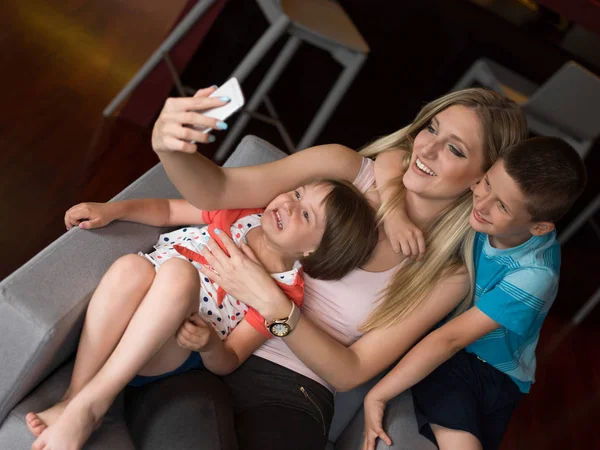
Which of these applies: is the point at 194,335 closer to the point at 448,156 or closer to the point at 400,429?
the point at 400,429

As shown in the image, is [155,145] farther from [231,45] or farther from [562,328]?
[562,328]

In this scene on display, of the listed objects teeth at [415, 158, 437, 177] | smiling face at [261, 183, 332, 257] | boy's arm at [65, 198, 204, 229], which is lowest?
boy's arm at [65, 198, 204, 229]

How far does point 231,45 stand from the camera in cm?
322

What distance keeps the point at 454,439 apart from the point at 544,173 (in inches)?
26.4

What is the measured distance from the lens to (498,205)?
58.8 inches

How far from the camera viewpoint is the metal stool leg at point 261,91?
268 cm

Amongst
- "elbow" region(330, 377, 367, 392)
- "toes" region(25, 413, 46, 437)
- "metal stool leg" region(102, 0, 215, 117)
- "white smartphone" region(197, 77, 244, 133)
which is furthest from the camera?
"metal stool leg" region(102, 0, 215, 117)

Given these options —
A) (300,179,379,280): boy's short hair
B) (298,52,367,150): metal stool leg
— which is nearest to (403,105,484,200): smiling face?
(300,179,379,280): boy's short hair

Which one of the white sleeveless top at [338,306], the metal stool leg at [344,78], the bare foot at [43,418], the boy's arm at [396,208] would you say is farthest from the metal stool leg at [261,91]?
the bare foot at [43,418]

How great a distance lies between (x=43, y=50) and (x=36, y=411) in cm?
218

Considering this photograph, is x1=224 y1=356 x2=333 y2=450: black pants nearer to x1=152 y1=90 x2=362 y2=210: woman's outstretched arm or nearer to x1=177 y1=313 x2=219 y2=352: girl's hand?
x1=177 y1=313 x2=219 y2=352: girl's hand

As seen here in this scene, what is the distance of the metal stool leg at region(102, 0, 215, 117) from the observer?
101 inches

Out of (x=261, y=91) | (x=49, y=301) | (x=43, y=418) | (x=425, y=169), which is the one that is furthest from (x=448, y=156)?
(x=261, y=91)

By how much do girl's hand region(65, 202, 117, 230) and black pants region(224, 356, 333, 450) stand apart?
0.48 metres
